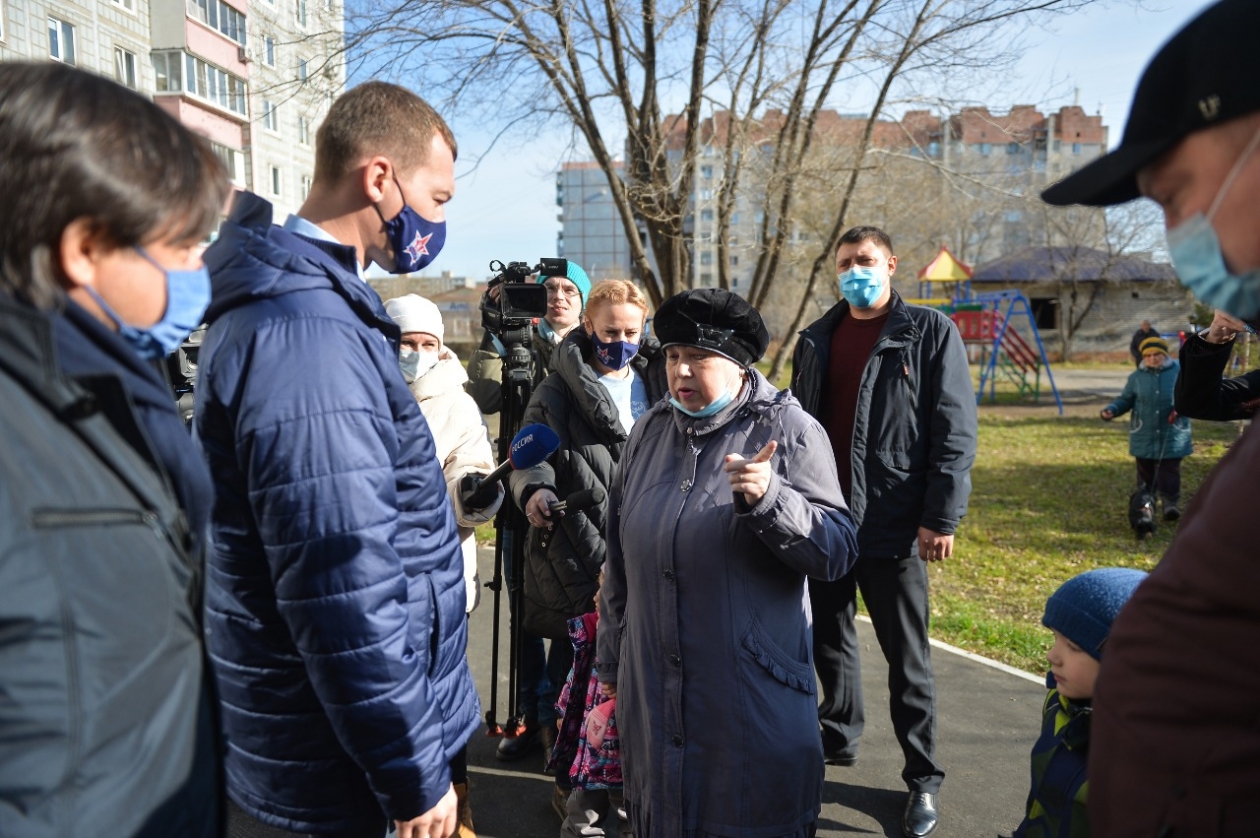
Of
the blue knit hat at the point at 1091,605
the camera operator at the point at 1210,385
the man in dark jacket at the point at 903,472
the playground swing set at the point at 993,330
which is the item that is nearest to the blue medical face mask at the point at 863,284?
the man in dark jacket at the point at 903,472

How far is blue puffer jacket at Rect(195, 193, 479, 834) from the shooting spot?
1.66m

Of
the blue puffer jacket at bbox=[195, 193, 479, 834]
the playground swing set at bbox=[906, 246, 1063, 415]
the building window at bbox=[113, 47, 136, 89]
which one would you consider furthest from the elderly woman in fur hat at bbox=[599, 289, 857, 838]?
the playground swing set at bbox=[906, 246, 1063, 415]

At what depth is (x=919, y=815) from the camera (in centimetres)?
341

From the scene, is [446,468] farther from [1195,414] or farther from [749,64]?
[749,64]

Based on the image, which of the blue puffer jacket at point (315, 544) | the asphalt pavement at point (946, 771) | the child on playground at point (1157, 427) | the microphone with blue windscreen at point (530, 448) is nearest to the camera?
the blue puffer jacket at point (315, 544)

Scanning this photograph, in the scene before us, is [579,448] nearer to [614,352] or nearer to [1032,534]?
Result: [614,352]

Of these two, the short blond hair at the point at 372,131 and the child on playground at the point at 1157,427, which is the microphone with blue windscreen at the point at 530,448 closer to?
the short blond hair at the point at 372,131

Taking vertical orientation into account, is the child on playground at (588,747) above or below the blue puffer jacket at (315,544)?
below

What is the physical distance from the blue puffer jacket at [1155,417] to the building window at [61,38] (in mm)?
8862

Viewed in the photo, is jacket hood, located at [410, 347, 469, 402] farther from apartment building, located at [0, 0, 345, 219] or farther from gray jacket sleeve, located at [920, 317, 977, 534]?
gray jacket sleeve, located at [920, 317, 977, 534]

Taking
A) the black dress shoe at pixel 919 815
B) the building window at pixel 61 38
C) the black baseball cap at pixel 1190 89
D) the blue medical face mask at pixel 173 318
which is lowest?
the black dress shoe at pixel 919 815

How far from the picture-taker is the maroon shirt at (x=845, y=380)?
3.79m

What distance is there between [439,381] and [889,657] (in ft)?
7.42

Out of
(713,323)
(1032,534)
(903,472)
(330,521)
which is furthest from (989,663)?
(330,521)
